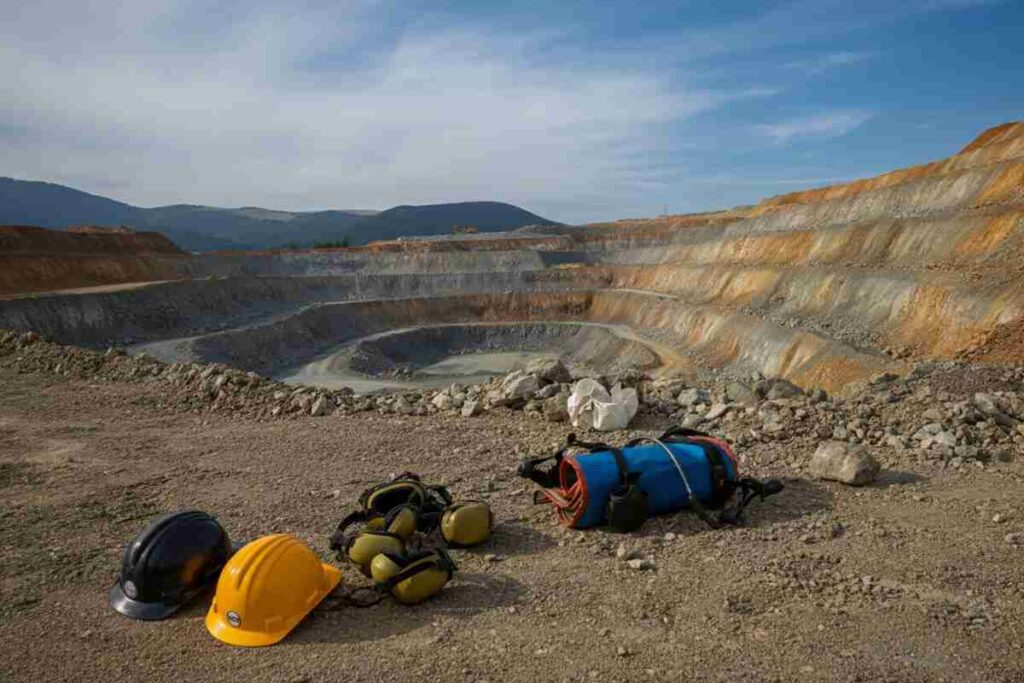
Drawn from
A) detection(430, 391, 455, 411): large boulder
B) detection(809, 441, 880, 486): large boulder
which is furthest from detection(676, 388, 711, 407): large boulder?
detection(430, 391, 455, 411): large boulder

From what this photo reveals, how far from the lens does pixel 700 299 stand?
37094mm

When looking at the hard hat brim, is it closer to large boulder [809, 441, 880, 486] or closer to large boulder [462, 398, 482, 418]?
large boulder [462, 398, 482, 418]

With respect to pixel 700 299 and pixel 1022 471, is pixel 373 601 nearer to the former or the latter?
pixel 1022 471

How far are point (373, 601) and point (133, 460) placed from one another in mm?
5673

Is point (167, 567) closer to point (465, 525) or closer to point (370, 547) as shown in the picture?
point (370, 547)

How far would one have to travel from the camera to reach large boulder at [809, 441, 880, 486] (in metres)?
6.30

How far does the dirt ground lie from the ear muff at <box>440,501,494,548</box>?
0.58 feet

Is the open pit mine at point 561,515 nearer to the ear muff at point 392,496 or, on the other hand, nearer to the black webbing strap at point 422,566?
the black webbing strap at point 422,566

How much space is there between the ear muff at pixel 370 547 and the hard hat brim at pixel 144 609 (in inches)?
52.5

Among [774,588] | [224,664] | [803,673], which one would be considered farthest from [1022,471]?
[224,664]

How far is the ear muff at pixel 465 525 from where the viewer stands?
5.51 metres

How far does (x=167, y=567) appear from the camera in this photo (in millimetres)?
4703

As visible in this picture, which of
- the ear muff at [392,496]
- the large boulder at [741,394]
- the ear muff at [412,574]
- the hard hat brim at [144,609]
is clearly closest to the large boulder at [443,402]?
the ear muff at [392,496]

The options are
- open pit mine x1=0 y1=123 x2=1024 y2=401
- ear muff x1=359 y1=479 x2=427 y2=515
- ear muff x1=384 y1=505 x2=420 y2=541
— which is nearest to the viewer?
ear muff x1=384 y1=505 x2=420 y2=541
